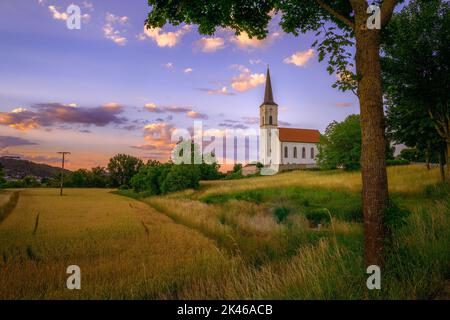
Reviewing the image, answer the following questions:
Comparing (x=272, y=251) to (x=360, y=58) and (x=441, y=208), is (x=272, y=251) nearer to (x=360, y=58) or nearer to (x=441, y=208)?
(x=441, y=208)

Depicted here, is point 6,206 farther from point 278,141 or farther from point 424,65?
point 278,141

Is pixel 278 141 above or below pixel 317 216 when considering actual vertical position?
above

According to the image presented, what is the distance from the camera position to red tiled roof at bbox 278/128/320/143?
116 metres

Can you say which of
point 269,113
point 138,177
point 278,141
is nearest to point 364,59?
point 138,177

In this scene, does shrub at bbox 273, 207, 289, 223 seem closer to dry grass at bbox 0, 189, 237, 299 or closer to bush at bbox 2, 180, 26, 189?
dry grass at bbox 0, 189, 237, 299

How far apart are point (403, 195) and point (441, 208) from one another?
59.7 ft

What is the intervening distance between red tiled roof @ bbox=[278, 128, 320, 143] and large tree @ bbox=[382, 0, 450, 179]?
9315cm

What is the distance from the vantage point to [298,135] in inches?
4700

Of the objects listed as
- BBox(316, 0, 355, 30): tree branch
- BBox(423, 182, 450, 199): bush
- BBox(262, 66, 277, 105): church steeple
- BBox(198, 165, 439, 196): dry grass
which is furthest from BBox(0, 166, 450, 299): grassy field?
BBox(262, 66, 277, 105): church steeple

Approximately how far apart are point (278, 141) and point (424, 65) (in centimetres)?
9249

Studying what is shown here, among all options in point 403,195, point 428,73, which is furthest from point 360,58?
point 403,195

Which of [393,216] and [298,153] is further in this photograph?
[298,153]

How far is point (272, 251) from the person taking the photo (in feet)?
30.1
